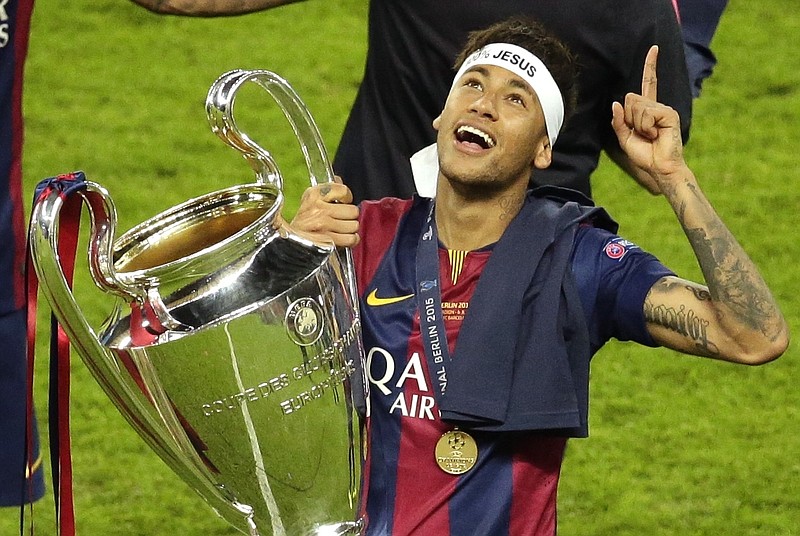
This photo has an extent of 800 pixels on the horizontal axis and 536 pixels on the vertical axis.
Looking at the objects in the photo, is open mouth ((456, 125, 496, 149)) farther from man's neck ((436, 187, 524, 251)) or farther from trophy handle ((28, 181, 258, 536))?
trophy handle ((28, 181, 258, 536))

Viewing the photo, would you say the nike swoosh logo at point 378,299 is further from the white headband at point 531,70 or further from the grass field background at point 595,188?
the grass field background at point 595,188

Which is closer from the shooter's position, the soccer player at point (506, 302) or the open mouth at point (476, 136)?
the soccer player at point (506, 302)

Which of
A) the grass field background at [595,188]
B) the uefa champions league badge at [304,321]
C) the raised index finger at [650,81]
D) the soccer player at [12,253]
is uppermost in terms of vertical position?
the raised index finger at [650,81]

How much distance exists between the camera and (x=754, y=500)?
4539 mm

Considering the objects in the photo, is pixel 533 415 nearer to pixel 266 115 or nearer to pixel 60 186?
pixel 60 186

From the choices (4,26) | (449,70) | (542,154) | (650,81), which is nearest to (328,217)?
(542,154)

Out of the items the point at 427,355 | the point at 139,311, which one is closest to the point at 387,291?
the point at 427,355

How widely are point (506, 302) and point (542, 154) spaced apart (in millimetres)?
281

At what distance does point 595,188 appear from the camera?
636cm

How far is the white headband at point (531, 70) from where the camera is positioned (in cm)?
277

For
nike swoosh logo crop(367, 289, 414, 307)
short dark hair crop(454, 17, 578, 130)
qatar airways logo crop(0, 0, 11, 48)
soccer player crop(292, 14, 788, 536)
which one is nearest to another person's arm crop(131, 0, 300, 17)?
qatar airways logo crop(0, 0, 11, 48)

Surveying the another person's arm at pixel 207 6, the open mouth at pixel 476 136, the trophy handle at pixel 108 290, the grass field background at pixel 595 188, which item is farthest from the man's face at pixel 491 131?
the grass field background at pixel 595 188

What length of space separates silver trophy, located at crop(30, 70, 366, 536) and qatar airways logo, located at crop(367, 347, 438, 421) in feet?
0.43

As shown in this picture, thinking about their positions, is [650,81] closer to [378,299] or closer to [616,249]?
[616,249]
